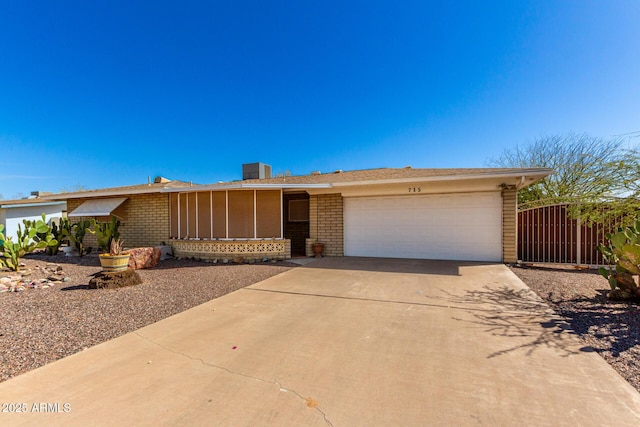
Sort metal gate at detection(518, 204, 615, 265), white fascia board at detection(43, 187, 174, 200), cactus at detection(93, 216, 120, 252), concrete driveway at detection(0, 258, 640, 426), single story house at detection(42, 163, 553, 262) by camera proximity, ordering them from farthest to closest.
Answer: white fascia board at detection(43, 187, 174, 200)
cactus at detection(93, 216, 120, 252)
single story house at detection(42, 163, 553, 262)
metal gate at detection(518, 204, 615, 265)
concrete driveway at detection(0, 258, 640, 426)

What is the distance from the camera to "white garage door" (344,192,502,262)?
9500mm

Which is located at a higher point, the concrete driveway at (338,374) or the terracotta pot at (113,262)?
the terracotta pot at (113,262)

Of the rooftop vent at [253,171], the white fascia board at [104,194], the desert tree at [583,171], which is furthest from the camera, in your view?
the rooftop vent at [253,171]

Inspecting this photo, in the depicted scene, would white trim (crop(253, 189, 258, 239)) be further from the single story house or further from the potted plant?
→ the potted plant

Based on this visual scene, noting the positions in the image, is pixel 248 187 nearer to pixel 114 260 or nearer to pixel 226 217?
pixel 226 217

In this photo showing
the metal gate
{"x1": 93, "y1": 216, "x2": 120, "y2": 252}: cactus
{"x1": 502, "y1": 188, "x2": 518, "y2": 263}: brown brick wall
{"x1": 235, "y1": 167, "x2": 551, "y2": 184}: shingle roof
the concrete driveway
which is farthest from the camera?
{"x1": 93, "y1": 216, "x2": 120, "y2": 252}: cactus

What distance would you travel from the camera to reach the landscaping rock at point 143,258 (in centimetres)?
876

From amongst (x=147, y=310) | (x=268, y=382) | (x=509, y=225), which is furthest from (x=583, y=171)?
(x=147, y=310)

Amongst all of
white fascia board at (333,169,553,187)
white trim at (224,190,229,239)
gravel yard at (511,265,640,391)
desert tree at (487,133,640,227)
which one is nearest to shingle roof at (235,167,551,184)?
white fascia board at (333,169,553,187)

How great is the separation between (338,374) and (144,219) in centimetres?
1290

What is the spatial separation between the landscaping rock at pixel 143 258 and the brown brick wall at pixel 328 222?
5549mm

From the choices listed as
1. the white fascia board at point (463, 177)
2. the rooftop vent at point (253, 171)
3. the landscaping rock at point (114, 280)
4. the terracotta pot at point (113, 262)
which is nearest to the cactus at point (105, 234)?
the terracotta pot at point (113, 262)

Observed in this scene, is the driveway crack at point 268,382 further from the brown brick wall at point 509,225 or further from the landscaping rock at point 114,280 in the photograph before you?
the brown brick wall at point 509,225

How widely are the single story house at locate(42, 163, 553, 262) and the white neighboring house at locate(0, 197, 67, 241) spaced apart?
962 centimetres
